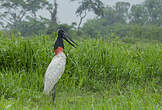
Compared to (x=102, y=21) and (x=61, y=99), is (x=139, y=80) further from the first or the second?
(x=102, y=21)

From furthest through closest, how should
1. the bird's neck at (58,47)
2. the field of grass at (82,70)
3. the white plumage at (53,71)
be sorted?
the field of grass at (82,70), the bird's neck at (58,47), the white plumage at (53,71)

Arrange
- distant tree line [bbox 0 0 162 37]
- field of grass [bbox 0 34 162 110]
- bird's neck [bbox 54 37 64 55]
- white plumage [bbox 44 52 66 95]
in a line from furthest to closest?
1. distant tree line [bbox 0 0 162 37]
2. field of grass [bbox 0 34 162 110]
3. bird's neck [bbox 54 37 64 55]
4. white plumage [bbox 44 52 66 95]

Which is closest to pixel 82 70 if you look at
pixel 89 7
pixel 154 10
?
pixel 89 7

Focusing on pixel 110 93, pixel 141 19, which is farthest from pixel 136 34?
pixel 110 93

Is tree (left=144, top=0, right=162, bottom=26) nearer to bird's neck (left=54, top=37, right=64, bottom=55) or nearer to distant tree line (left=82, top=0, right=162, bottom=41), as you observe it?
distant tree line (left=82, top=0, right=162, bottom=41)

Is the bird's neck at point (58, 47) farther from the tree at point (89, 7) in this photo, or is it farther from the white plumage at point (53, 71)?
the tree at point (89, 7)

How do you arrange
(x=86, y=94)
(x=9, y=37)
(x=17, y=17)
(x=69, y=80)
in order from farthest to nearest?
(x=17, y=17) < (x=9, y=37) < (x=69, y=80) < (x=86, y=94)

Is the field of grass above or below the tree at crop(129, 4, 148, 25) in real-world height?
below

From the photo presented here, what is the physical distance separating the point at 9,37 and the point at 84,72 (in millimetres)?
2371

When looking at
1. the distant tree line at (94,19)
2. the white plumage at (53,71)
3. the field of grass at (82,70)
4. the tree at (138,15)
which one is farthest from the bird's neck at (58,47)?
the tree at (138,15)

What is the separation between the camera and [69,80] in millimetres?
4293

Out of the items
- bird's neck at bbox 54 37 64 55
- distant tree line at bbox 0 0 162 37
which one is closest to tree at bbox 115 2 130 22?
distant tree line at bbox 0 0 162 37

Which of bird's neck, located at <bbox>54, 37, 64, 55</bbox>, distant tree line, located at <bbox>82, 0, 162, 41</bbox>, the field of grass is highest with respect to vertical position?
distant tree line, located at <bbox>82, 0, 162, 41</bbox>

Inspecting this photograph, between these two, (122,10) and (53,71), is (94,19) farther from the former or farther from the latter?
(53,71)
